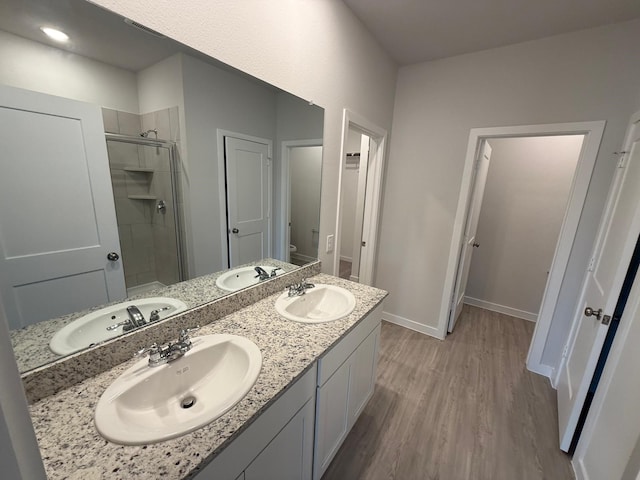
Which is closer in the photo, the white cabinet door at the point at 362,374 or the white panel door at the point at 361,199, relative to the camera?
the white cabinet door at the point at 362,374

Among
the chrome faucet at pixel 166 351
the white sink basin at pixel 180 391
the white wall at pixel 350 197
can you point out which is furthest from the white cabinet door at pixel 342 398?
the white wall at pixel 350 197

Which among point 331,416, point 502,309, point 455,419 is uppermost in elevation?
point 331,416

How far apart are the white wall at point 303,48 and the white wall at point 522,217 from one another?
174 cm

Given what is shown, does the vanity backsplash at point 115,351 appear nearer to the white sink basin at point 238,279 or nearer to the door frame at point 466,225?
the white sink basin at point 238,279

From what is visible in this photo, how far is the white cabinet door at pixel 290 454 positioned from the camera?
821 mm

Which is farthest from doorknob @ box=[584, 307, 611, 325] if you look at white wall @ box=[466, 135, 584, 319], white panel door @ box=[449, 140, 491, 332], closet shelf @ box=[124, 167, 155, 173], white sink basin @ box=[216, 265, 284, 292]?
closet shelf @ box=[124, 167, 155, 173]

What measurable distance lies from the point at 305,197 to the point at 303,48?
0.82 meters

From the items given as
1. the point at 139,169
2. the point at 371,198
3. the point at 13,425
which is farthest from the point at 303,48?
the point at 13,425

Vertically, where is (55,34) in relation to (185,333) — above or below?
above

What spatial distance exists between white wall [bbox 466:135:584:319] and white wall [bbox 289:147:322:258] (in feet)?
8.10

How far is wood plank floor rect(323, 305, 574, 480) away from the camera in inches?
56.4

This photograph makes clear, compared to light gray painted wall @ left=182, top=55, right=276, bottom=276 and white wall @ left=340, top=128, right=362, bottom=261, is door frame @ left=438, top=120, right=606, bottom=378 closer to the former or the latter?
light gray painted wall @ left=182, top=55, right=276, bottom=276

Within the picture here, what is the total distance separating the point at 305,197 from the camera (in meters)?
1.72

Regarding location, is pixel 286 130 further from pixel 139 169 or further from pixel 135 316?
pixel 135 316
